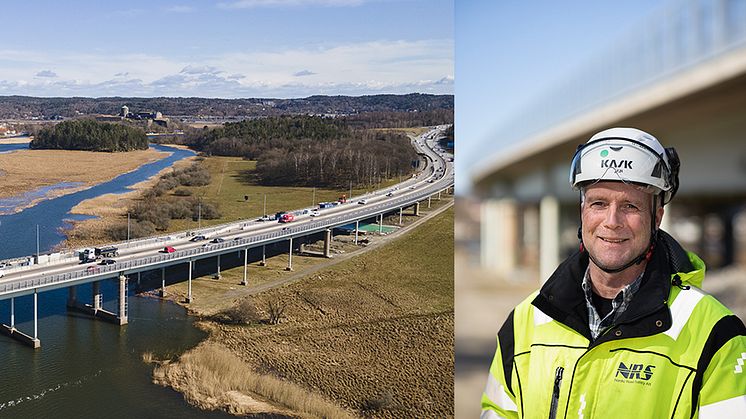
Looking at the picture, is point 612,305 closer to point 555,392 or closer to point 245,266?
point 555,392

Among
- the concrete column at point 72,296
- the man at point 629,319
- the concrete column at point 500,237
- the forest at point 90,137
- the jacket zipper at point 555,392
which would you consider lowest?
the concrete column at point 72,296

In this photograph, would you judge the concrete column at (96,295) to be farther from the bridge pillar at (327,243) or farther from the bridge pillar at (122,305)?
the bridge pillar at (327,243)

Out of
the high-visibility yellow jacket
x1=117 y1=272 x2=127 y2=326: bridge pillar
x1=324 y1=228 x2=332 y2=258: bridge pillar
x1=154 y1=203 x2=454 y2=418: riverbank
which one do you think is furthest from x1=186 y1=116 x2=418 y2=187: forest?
the high-visibility yellow jacket

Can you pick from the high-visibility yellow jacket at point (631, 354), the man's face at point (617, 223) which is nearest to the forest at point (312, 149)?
the high-visibility yellow jacket at point (631, 354)

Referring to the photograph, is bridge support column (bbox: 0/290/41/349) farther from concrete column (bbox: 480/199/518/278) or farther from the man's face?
the man's face

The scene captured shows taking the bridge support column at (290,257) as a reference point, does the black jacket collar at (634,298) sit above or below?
above

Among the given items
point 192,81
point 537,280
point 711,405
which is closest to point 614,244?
point 711,405

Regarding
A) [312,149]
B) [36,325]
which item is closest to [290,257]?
[312,149]

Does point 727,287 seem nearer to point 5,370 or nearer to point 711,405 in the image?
point 711,405
